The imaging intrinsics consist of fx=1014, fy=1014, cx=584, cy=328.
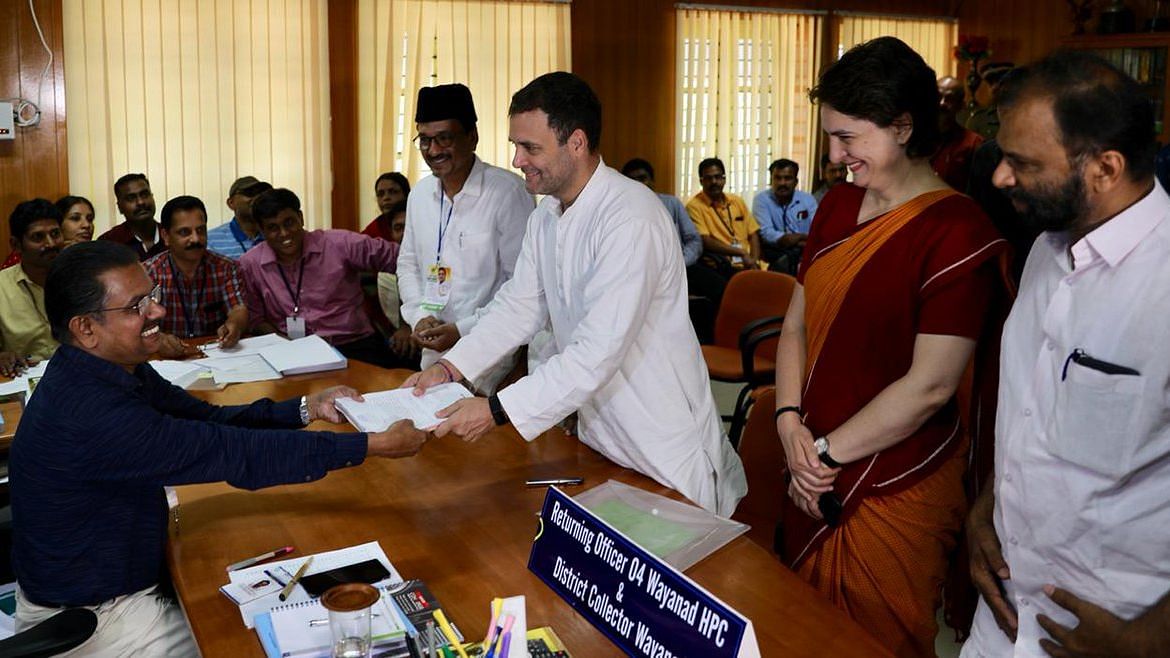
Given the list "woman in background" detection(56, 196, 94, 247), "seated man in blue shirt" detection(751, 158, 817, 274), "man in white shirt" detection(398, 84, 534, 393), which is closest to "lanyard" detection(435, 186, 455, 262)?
"man in white shirt" detection(398, 84, 534, 393)

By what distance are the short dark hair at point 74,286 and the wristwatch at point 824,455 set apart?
4.77 ft

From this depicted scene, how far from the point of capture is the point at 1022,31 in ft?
31.6

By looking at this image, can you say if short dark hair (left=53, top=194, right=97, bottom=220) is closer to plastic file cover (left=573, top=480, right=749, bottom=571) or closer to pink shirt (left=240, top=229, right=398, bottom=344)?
pink shirt (left=240, top=229, right=398, bottom=344)

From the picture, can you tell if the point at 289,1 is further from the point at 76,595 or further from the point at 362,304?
the point at 76,595

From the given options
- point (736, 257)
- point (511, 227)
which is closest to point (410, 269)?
point (511, 227)

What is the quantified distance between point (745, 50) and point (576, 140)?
22.1ft

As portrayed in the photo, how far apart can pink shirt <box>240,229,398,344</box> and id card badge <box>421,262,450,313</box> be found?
734mm

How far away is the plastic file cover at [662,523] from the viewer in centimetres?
184

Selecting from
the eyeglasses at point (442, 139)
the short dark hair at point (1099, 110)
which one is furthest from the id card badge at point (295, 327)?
the short dark hair at point (1099, 110)

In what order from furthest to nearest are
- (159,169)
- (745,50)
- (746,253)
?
(745,50) < (746,253) < (159,169)

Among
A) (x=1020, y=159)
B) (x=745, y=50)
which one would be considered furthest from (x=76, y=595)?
(x=745, y=50)

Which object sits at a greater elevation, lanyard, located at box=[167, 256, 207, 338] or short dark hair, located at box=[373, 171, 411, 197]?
short dark hair, located at box=[373, 171, 411, 197]

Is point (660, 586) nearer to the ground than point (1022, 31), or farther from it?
nearer to the ground

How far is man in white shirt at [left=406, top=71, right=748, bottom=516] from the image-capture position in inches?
87.4
